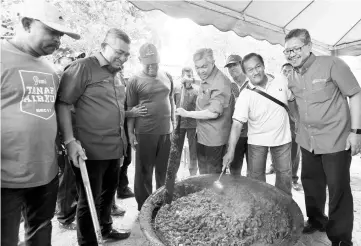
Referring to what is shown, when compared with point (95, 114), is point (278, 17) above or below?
above

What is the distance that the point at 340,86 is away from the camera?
2.29 metres

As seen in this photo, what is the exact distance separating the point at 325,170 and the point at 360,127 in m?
0.52

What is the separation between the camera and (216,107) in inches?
110

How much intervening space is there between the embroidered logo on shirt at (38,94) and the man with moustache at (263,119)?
1726mm

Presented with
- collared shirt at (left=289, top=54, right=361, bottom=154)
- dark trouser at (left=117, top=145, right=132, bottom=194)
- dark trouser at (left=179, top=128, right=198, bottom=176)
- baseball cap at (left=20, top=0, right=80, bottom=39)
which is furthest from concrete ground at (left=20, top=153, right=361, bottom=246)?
baseball cap at (left=20, top=0, right=80, bottom=39)

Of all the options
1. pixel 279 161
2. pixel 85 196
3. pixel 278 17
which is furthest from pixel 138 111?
pixel 278 17

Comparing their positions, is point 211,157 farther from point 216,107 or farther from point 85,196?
point 85,196

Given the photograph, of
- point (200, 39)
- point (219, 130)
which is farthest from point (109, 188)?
point (200, 39)

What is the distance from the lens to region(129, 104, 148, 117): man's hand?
10.4 feet

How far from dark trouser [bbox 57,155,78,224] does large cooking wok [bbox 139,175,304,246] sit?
148 cm

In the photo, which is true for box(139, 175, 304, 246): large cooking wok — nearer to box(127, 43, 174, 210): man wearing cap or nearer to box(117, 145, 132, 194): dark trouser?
box(127, 43, 174, 210): man wearing cap

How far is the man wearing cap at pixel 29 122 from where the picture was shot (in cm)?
155

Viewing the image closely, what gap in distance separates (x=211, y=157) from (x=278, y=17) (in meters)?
2.77

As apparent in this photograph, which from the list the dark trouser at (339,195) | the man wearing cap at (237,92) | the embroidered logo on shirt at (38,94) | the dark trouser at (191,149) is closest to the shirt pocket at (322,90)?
the dark trouser at (339,195)
